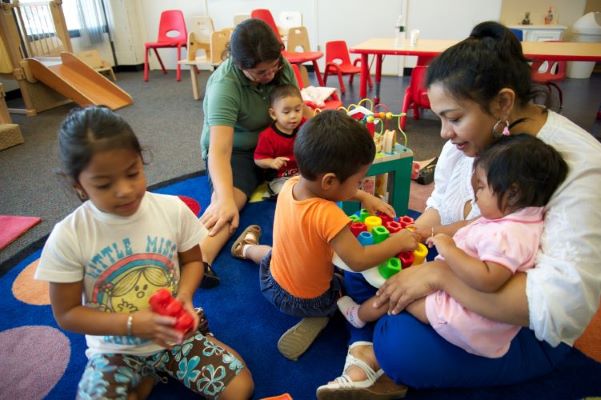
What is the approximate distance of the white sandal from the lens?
101 cm

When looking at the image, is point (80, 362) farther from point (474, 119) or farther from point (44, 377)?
point (474, 119)

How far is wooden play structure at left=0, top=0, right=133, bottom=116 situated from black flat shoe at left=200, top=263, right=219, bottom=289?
266 centimetres

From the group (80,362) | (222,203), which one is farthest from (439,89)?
(80,362)

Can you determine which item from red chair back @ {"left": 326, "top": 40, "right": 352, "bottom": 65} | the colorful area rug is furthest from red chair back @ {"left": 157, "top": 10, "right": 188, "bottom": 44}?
the colorful area rug

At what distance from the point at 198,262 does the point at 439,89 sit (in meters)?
0.72

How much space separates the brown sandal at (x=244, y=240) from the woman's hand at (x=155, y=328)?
0.79 meters

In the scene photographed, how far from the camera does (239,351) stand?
48.8 inches

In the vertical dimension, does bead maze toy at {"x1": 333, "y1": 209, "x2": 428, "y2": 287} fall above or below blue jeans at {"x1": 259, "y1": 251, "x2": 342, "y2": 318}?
above

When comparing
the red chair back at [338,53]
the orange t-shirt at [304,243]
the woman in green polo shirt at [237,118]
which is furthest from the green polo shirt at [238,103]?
the red chair back at [338,53]

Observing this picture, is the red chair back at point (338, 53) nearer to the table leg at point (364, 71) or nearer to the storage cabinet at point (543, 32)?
the table leg at point (364, 71)

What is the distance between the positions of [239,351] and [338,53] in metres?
3.66

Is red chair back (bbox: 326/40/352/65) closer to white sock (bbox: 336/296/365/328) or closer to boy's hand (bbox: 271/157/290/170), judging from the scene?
boy's hand (bbox: 271/157/290/170)

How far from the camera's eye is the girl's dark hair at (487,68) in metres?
0.87

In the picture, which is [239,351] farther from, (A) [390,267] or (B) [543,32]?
(B) [543,32]
